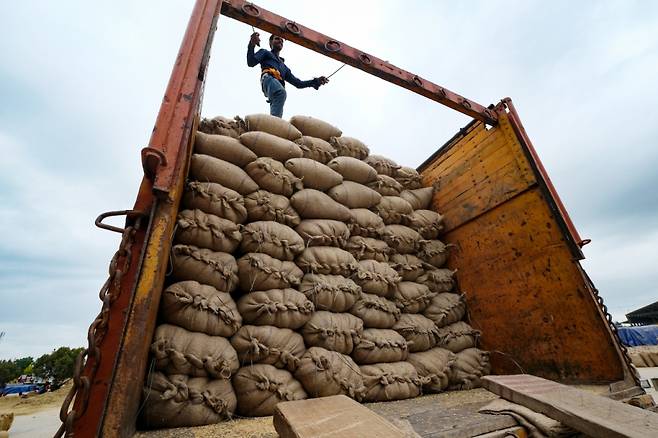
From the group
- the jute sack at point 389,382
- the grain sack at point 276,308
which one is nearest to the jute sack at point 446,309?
the jute sack at point 389,382

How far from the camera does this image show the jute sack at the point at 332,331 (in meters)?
1.53

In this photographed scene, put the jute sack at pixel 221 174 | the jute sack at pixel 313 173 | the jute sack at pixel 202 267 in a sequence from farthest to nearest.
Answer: the jute sack at pixel 313 173
the jute sack at pixel 221 174
the jute sack at pixel 202 267

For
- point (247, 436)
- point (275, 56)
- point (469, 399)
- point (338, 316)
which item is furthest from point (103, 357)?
point (275, 56)

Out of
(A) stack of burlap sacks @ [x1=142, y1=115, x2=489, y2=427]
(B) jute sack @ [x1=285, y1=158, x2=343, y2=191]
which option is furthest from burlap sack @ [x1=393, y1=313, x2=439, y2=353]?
(B) jute sack @ [x1=285, y1=158, x2=343, y2=191]

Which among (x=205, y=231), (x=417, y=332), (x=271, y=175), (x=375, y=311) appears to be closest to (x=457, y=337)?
(x=417, y=332)

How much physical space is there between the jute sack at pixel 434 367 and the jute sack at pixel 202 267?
3.89 feet

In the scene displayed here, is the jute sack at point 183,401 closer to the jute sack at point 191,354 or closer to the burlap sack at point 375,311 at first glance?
the jute sack at point 191,354

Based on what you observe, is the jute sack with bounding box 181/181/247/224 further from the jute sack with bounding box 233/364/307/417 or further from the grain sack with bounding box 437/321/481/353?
the grain sack with bounding box 437/321/481/353

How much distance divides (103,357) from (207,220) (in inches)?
30.1

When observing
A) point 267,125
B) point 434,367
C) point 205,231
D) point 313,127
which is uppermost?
point 313,127

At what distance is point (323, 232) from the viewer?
191 cm

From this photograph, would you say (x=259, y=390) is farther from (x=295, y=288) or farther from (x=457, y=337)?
(x=457, y=337)

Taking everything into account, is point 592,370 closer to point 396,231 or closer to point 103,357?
point 396,231

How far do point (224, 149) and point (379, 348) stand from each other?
149cm
